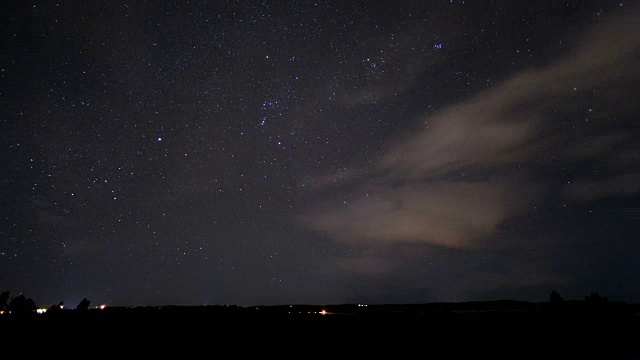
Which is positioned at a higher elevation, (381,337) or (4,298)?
(4,298)

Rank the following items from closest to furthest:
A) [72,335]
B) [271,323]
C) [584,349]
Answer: [584,349], [72,335], [271,323]

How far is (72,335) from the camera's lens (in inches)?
223

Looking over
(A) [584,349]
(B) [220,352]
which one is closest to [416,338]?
(A) [584,349]

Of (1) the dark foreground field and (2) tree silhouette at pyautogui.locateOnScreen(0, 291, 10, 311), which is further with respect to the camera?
(2) tree silhouette at pyautogui.locateOnScreen(0, 291, 10, 311)

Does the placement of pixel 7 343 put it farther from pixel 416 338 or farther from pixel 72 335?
pixel 416 338

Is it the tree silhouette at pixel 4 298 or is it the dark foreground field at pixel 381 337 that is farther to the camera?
the tree silhouette at pixel 4 298

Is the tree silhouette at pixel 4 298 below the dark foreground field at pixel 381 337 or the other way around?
the other way around

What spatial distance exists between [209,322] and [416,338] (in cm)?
347

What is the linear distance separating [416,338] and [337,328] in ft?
3.95

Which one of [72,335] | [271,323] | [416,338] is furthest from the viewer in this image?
[271,323]

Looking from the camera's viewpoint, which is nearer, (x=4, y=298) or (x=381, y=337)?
(x=381, y=337)

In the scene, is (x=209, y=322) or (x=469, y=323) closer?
(x=469, y=323)

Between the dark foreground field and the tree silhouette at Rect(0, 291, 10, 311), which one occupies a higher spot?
the tree silhouette at Rect(0, 291, 10, 311)

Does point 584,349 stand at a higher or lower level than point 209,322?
lower
